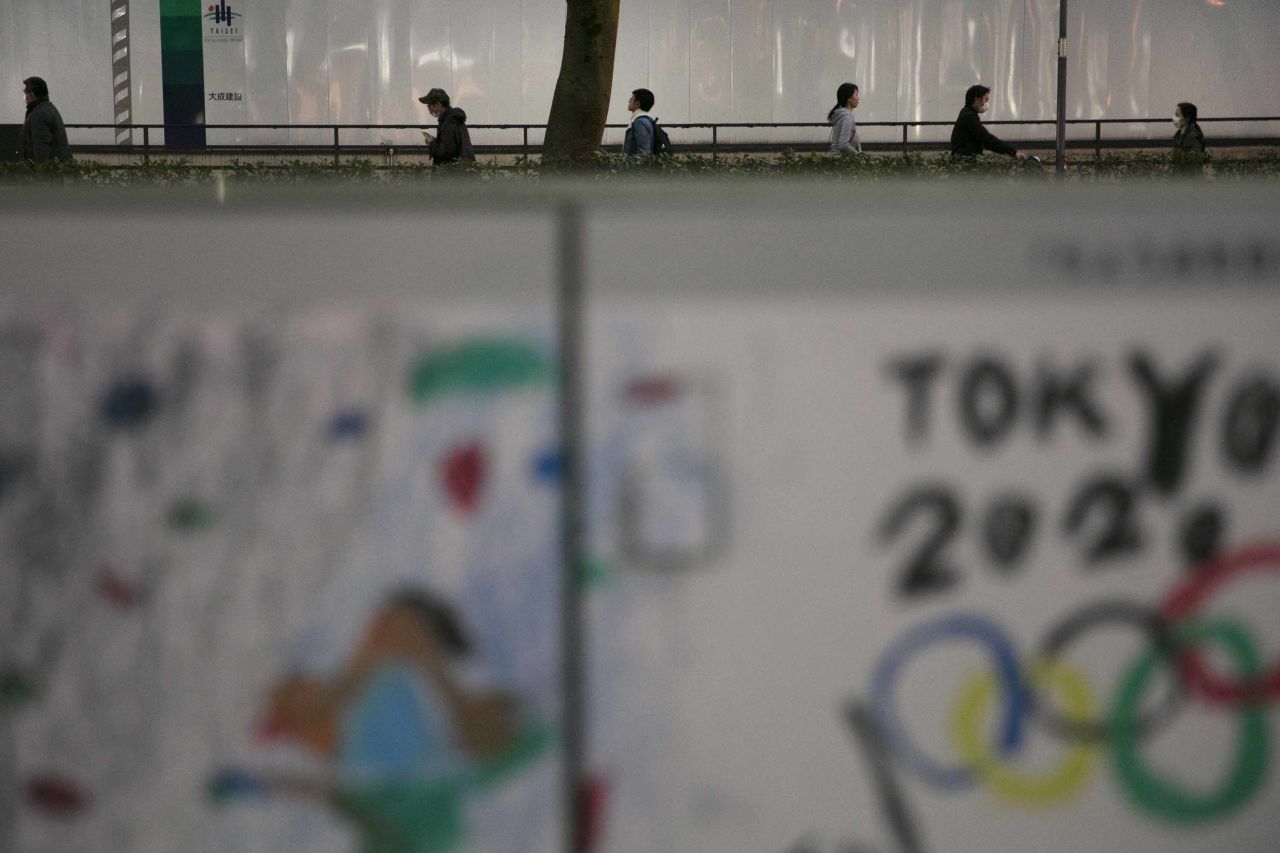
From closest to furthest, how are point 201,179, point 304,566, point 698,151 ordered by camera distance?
point 304,566
point 201,179
point 698,151

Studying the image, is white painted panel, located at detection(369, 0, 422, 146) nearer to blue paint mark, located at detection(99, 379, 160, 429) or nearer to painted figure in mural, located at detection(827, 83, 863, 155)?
painted figure in mural, located at detection(827, 83, 863, 155)

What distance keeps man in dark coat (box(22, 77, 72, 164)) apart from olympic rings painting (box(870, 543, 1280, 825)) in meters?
13.3

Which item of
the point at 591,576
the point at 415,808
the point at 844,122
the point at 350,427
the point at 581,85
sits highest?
the point at 581,85

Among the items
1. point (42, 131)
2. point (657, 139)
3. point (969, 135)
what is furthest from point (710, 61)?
point (42, 131)

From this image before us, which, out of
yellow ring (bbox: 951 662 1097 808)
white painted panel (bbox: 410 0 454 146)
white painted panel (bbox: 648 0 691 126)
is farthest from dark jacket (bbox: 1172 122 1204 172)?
yellow ring (bbox: 951 662 1097 808)

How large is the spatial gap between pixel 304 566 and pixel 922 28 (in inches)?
943

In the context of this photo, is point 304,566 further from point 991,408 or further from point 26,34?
point 26,34

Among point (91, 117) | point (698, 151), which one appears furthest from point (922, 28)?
point (91, 117)

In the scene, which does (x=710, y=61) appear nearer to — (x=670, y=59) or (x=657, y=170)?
(x=670, y=59)

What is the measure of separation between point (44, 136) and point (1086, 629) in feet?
44.4

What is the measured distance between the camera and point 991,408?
2623 mm

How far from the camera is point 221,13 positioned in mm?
24688

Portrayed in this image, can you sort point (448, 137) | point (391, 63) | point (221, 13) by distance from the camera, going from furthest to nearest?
point (391, 63), point (221, 13), point (448, 137)

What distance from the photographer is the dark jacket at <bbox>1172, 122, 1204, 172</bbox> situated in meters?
16.0
